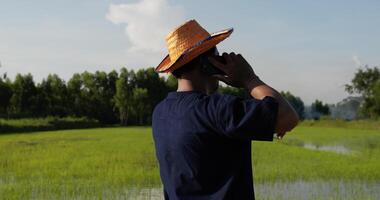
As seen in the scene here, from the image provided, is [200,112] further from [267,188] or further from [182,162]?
[267,188]

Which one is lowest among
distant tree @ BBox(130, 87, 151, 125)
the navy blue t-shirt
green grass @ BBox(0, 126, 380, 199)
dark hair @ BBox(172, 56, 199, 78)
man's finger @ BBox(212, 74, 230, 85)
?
green grass @ BBox(0, 126, 380, 199)

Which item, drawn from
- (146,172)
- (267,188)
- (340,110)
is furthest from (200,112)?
(340,110)

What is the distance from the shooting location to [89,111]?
56.4 metres

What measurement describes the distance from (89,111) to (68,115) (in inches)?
107

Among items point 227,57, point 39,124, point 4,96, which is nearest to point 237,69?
point 227,57

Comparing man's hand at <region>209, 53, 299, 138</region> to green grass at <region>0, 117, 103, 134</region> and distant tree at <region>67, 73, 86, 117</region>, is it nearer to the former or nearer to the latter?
green grass at <region>0, 117, 103, 134</region>

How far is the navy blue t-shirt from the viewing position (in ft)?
4.90

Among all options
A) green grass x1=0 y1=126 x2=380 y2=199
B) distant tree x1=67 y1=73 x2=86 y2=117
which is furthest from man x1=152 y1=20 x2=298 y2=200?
distant tree x1=67 y1=73 x2=86 y2=117

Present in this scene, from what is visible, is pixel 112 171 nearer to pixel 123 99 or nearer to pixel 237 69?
pixel 237 69

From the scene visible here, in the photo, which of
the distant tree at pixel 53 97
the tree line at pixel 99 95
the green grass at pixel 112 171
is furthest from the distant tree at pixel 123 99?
the green grass at pixel 112 171

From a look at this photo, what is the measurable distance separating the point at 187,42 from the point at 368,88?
55628 millimetres

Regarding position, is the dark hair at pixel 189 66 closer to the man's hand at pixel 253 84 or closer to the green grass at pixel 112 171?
the man's hand at pixel 253 84

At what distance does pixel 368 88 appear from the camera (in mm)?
54469

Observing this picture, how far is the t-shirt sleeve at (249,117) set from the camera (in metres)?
1.48
